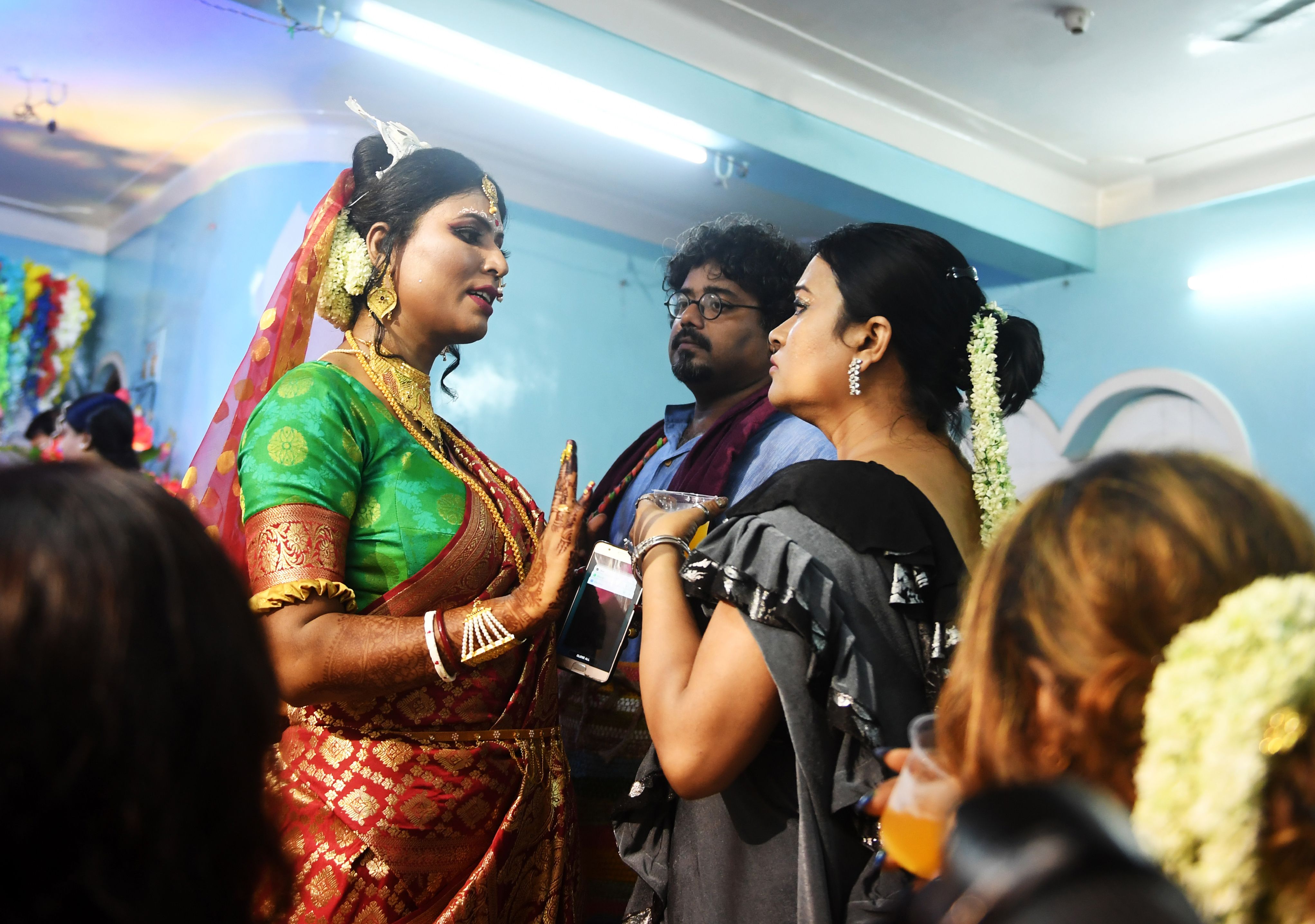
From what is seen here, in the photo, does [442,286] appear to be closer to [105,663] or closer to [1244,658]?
[105,663]

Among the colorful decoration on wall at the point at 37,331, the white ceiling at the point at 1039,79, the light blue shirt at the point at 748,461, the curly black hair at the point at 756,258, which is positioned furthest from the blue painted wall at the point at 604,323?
the light blue shirt at the point at 748,461

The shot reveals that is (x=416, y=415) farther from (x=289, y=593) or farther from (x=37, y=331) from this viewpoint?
(x=37, y=331)

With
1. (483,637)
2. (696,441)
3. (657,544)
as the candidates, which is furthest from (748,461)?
(483,637)

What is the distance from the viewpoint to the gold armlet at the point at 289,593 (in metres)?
1.49

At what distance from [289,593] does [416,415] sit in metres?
0.47

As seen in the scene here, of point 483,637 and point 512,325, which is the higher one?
point 512,325

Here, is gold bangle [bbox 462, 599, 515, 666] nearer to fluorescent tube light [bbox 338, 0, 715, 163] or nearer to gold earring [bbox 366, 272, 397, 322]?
gold earring [bbox 366, 272, 397, 322]

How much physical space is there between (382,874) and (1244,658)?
1328 millimetres

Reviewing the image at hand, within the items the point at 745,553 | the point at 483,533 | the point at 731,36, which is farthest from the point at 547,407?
the point at 745,553

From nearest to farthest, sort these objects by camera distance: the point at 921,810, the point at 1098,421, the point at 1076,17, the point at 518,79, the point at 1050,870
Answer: the point at 1050,870
the point at 921,810
the point at 518,79
the point at 1076,17
the point at 1098,421

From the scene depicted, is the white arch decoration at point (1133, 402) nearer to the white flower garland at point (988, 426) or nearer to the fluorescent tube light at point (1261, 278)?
the fluorescent tube light at point (1261, 278)

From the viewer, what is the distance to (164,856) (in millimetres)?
623

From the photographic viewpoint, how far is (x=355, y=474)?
64.8 inches

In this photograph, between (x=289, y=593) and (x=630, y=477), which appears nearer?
(x=289, y=593)
